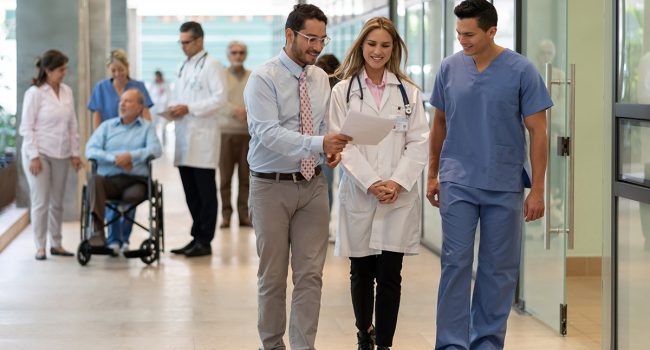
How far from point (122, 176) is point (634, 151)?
4.35 metres

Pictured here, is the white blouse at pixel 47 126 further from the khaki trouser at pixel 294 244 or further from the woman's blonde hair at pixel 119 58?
the khaki trouser at pixel 294 244

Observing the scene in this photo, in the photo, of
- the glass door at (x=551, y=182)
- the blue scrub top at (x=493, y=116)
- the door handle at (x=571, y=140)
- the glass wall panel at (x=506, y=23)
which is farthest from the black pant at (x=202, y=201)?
the blue scrub top at (x=493, y=116)

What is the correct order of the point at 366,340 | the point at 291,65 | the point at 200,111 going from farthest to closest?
1. the point at 200,111
2. the point at 366,340
3. the point at 291,65

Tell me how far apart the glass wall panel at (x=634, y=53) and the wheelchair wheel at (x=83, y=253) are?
174 inches

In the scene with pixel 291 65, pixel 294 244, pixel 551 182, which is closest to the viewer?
pixel 291 65

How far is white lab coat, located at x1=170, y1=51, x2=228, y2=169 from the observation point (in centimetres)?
830

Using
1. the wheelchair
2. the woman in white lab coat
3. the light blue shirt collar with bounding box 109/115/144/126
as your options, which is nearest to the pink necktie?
the woman in white lab coat

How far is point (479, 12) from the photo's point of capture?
175 inches

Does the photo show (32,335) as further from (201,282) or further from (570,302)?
(570,302)

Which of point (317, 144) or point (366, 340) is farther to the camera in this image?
point (366, 340)

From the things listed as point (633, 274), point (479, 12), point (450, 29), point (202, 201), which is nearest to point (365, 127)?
point (479, 12)

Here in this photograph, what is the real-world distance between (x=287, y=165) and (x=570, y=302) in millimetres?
2732

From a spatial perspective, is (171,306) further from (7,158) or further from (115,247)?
(7,158)

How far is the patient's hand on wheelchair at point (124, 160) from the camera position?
7902mm
